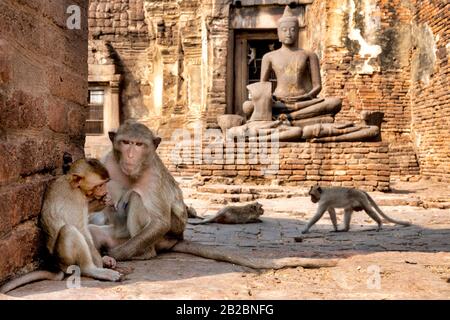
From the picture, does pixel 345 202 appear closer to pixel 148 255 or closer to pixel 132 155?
pixel 148 255

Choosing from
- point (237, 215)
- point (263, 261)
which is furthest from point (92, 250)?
point (237, 215)

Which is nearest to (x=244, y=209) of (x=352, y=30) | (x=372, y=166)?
(x=372, y=166)

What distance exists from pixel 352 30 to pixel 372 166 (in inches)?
218

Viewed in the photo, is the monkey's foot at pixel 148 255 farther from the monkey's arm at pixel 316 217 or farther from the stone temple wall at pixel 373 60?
the stone temple wall at pixel 373 60

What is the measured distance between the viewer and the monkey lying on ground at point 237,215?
571 cm

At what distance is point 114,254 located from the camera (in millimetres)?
3098

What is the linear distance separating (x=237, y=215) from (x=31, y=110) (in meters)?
3.40

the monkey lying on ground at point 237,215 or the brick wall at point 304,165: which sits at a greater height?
the brick wall at point 304,165

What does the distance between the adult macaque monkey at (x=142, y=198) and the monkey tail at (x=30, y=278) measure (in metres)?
0.51

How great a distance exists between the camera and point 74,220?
2660 mm

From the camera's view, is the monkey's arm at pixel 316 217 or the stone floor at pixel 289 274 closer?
the stone floor at pixel 289 274

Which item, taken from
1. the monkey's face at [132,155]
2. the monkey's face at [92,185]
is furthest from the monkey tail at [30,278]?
the monkey's face at [132,155]

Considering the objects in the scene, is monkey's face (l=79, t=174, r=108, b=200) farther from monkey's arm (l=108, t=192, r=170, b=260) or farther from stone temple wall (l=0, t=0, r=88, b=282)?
monkey's arm (l=108, t=192, r=170, b=260)

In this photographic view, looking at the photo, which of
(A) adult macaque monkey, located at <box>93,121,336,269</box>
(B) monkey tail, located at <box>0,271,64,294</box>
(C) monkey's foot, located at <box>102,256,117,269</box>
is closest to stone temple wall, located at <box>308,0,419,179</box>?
(A) adult macaque monkey, located at <box>93,121,336,269</box>
